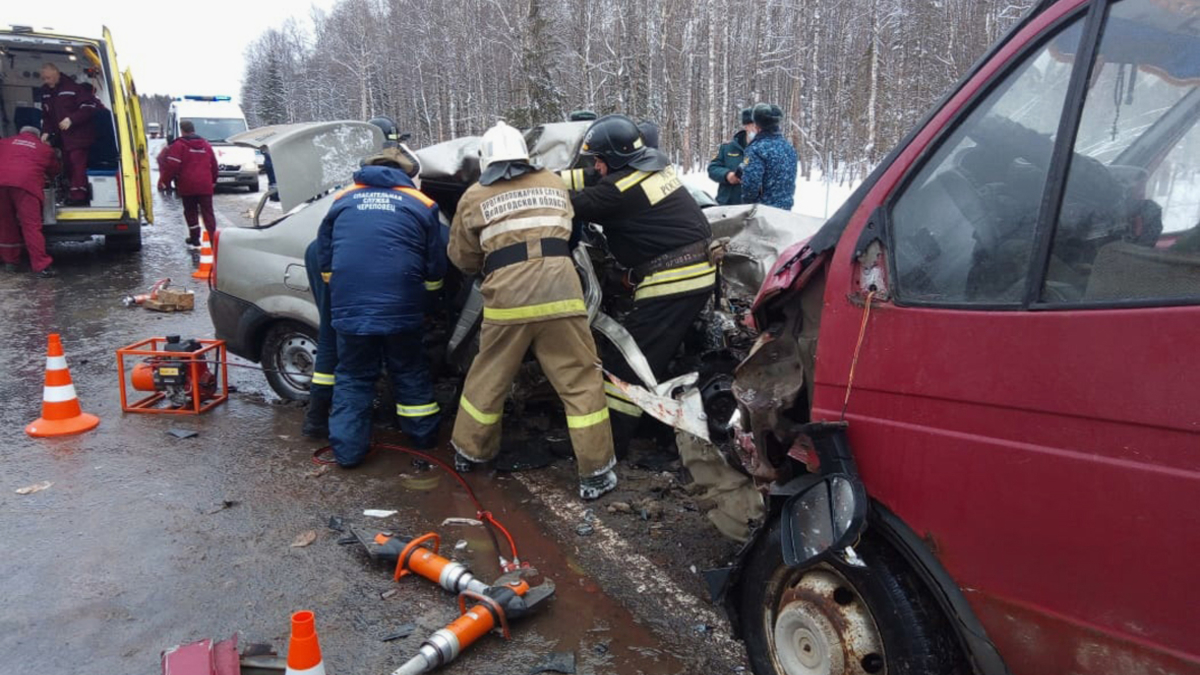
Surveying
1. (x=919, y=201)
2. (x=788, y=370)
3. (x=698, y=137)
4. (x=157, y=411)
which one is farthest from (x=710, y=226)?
(x=698, y=137)

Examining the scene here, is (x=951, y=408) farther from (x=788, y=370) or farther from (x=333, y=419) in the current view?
(x=333, y=419)

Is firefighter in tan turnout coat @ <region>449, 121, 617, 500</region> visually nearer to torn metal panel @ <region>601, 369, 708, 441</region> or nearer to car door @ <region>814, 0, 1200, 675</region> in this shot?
torn metal panel @ <region>601, 369, 708, 441</region>

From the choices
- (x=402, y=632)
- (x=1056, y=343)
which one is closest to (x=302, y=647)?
(x=402, y=632)

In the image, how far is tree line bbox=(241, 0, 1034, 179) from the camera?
22.7m

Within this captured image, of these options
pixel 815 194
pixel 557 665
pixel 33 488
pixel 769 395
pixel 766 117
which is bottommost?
pixel 557 665

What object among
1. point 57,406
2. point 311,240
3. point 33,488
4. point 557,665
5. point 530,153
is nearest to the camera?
point 557,665

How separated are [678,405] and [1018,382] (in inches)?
76.0

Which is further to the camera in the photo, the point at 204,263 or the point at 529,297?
the point at 204,263

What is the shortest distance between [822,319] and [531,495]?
96.6 inches

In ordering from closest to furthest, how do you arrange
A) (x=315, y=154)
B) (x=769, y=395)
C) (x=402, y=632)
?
(x=769, y=395) → (x=402, y=632) → (x=315, y=154)

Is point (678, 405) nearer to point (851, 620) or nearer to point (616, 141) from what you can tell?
point (851, 620)

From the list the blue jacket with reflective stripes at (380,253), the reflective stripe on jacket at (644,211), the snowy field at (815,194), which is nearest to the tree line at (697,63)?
the snowy field at (815,194)

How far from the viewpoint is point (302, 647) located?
85.6 inches

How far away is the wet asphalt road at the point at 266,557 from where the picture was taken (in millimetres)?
2969
